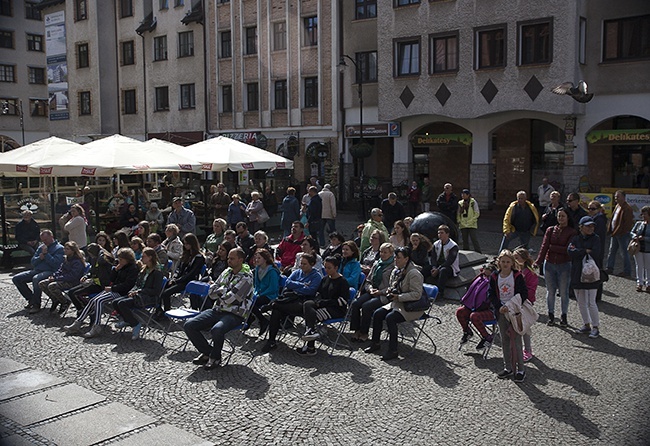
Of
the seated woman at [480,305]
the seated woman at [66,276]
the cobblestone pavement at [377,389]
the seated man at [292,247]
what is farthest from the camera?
the seated man at [292,247]

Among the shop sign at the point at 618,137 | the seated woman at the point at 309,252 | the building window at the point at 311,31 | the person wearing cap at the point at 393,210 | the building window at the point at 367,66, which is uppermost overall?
the building window at the point at 311,31

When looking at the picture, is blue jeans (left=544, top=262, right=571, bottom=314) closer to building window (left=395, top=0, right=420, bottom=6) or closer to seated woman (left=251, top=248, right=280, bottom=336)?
seated woman (left=251, top=248, right=280, bottom=336)

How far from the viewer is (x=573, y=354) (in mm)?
10422

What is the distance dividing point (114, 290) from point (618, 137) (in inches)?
846

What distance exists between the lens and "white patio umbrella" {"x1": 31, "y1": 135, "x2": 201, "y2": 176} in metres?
19.4

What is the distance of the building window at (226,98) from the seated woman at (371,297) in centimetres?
3080

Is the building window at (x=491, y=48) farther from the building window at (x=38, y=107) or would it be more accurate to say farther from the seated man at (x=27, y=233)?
the building window at (x=38, y=107)

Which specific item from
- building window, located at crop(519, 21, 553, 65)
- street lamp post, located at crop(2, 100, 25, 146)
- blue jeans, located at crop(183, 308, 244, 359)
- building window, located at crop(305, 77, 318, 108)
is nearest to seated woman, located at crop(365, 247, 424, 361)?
blue jeans, located at crop(183, 308, 244, 359)

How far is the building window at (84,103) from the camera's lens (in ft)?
161

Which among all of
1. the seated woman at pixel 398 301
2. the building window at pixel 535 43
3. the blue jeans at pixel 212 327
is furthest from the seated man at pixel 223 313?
the building window at pixel 535 43

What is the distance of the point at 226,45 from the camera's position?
4069cm

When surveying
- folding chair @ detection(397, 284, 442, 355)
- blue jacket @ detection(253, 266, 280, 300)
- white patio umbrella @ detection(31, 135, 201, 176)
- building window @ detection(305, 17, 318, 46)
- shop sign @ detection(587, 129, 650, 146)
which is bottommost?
folding chair @ detection(397, 284, 442, 355)

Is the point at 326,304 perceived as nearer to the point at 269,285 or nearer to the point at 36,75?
the point at 269,285

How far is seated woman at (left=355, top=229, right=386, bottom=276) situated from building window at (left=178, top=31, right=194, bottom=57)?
31.9 m
